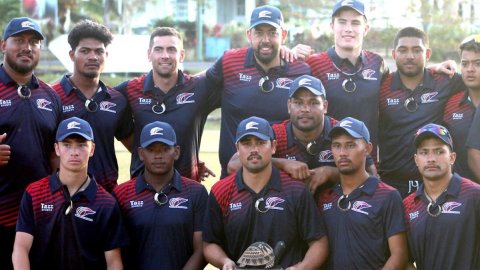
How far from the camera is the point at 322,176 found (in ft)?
25.4

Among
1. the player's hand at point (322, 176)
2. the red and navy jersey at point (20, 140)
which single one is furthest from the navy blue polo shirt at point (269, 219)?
the red and navy jersey at point (20, 140)

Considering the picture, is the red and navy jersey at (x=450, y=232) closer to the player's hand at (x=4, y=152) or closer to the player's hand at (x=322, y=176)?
the player's hand at (x=322, y=176)

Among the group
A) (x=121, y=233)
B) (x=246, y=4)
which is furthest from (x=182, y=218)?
(x=246, y=4)

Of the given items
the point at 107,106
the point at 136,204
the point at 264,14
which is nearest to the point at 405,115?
the point at 264,14

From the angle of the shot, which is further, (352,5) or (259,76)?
(352,5)

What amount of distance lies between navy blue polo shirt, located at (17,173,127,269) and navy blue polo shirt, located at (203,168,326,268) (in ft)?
2.78

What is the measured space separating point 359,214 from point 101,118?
2618 millimetres

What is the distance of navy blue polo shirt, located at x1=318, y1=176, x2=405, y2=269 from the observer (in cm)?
745

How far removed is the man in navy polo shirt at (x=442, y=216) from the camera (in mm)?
7332

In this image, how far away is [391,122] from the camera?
8820 millimetres

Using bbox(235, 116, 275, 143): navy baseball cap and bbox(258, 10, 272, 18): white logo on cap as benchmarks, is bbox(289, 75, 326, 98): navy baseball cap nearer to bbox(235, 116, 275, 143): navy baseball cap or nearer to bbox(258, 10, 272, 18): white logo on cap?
bbox(235, 116, 275, 143): navy baseball cap

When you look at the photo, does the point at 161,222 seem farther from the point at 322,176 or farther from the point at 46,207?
the point at 322,176

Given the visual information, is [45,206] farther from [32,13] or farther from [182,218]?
[32,13]

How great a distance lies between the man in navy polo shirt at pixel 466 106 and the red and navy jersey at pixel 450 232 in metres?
1.10
